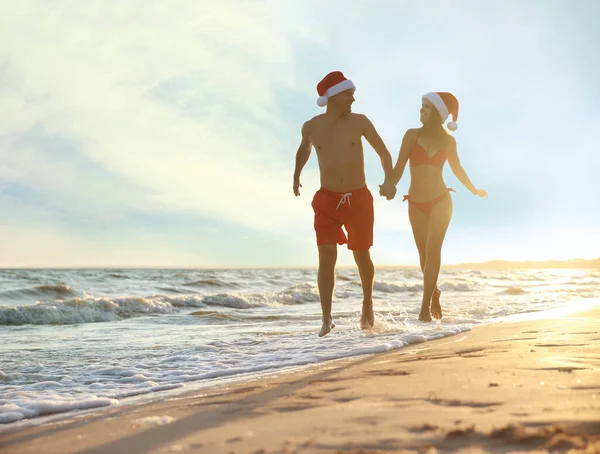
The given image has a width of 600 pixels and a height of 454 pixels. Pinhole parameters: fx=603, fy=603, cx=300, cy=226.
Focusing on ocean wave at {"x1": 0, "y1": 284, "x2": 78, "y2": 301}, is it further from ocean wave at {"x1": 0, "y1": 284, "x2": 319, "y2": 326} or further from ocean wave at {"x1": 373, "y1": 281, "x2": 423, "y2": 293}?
ocean wave at {"x1": 373, "y1": 281, "x2": 423, "y2": 293}

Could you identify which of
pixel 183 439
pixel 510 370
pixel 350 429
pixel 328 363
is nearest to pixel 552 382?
pixel 510 370

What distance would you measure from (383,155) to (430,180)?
3.30 ft

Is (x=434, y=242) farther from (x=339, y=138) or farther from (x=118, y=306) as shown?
(x=118, y=306)

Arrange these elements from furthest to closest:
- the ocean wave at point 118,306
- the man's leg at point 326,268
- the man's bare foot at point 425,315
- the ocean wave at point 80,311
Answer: the ocean wave at point 118,306 < the ocean wave at point 80,311 < the man's bare foot at point 425,315 < the man's leg at point 326,268

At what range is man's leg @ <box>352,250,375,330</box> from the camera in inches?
213

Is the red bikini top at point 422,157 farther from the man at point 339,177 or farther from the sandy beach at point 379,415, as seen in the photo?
the sandy beach at point 379,415

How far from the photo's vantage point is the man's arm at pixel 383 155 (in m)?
5.30

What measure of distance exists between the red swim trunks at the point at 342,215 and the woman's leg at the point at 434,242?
104 cm

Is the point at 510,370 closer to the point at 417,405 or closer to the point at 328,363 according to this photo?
the point at 417,405

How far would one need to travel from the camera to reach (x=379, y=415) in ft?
6.10

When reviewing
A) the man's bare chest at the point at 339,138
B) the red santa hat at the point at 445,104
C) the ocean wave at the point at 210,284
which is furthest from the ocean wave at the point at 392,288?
the man's bare chest at the point at 339,138

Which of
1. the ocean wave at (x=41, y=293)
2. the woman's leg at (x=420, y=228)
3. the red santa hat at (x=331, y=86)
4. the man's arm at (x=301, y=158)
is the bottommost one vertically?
the ocean wave at (x=41, y=293)

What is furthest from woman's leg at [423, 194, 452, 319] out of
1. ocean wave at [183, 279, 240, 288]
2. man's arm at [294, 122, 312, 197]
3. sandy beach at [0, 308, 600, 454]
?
ocean wave at [183, 279, 240, 288]

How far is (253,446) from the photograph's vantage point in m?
1.64
